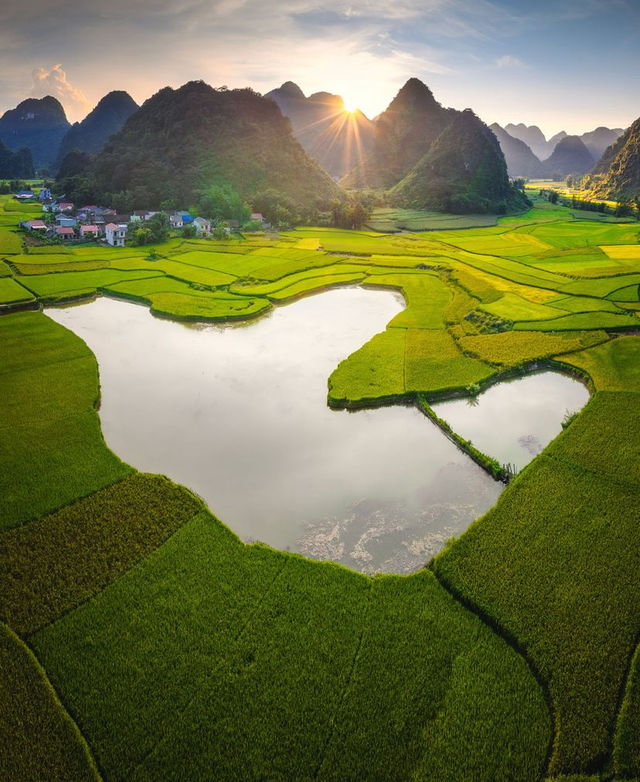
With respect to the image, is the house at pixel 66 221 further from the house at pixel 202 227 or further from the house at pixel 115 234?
the house at pixel 202 227

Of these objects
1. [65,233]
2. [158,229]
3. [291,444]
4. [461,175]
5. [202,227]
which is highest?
[461,175]

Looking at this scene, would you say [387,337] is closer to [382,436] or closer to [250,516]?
[382,436]

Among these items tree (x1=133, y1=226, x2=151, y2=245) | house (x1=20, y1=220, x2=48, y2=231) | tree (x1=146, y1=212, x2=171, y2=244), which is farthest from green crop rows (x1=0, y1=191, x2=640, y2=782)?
house (x1=20, y1=220, x2=48, y2=231)

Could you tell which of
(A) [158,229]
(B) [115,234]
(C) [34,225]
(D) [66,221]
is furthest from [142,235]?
(C) [34,225]

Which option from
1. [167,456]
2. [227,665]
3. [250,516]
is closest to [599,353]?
[250,516]

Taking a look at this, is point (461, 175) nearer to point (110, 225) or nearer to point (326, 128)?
point (110, 225)

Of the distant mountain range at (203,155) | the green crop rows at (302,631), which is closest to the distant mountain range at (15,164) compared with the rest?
the distant mountain range at (203,155)
